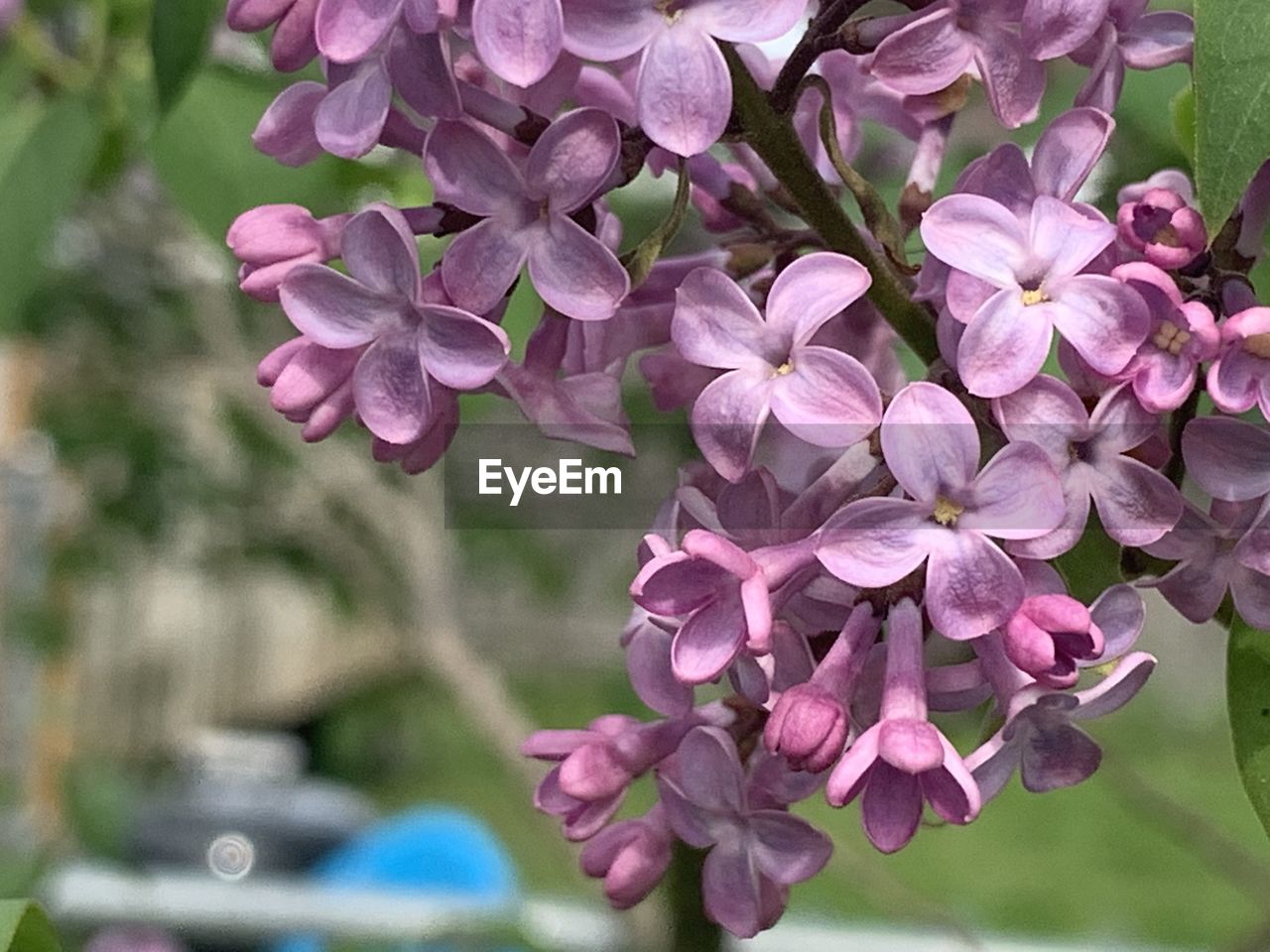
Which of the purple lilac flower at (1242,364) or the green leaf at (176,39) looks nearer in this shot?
the purple lilac flower at (1242,364)

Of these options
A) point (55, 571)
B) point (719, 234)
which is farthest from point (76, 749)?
point (719, 234)

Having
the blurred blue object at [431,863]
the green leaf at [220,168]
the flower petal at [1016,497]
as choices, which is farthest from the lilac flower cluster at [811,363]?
the blurred blue object at [431,863]

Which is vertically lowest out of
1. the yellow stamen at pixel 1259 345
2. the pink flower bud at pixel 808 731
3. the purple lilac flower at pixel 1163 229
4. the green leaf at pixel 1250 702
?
the green leaf at pixel 1250 702

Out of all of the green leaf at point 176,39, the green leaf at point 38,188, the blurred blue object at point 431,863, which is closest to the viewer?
the green leaf at point 176,39

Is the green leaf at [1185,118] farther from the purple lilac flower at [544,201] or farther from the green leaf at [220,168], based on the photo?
the green leaf at [220,168]

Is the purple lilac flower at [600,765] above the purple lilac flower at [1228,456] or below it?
below

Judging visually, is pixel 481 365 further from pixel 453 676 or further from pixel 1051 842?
pixel 1051 842

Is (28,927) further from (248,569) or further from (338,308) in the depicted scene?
(248,569)
